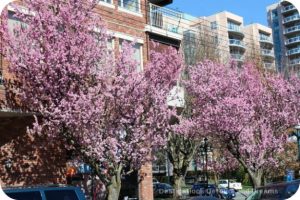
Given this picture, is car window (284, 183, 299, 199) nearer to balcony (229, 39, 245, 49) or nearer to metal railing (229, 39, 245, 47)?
balcony (229, 39, 245, 49)

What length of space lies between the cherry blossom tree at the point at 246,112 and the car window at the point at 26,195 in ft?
47.9

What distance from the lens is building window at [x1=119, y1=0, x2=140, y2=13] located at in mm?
22359

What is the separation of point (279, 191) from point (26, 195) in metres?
6.58

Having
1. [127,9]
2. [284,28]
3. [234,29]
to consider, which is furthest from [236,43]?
[127,9]

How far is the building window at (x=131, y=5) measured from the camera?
22359 millimetres

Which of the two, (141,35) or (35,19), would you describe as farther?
(141,35)

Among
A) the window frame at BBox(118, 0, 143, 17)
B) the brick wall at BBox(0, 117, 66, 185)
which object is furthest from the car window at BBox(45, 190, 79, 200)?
the window frame at BBox(118, 0, 143, 17)

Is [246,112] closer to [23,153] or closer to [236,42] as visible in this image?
[23,153]

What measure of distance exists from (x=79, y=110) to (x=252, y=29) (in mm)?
80377

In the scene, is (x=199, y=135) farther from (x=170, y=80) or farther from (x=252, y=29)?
(x=252, y=29)

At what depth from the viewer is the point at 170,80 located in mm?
17312

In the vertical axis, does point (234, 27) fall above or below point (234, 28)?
above

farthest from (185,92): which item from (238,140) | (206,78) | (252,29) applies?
(252,29)

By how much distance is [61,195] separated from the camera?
28.7 feet
